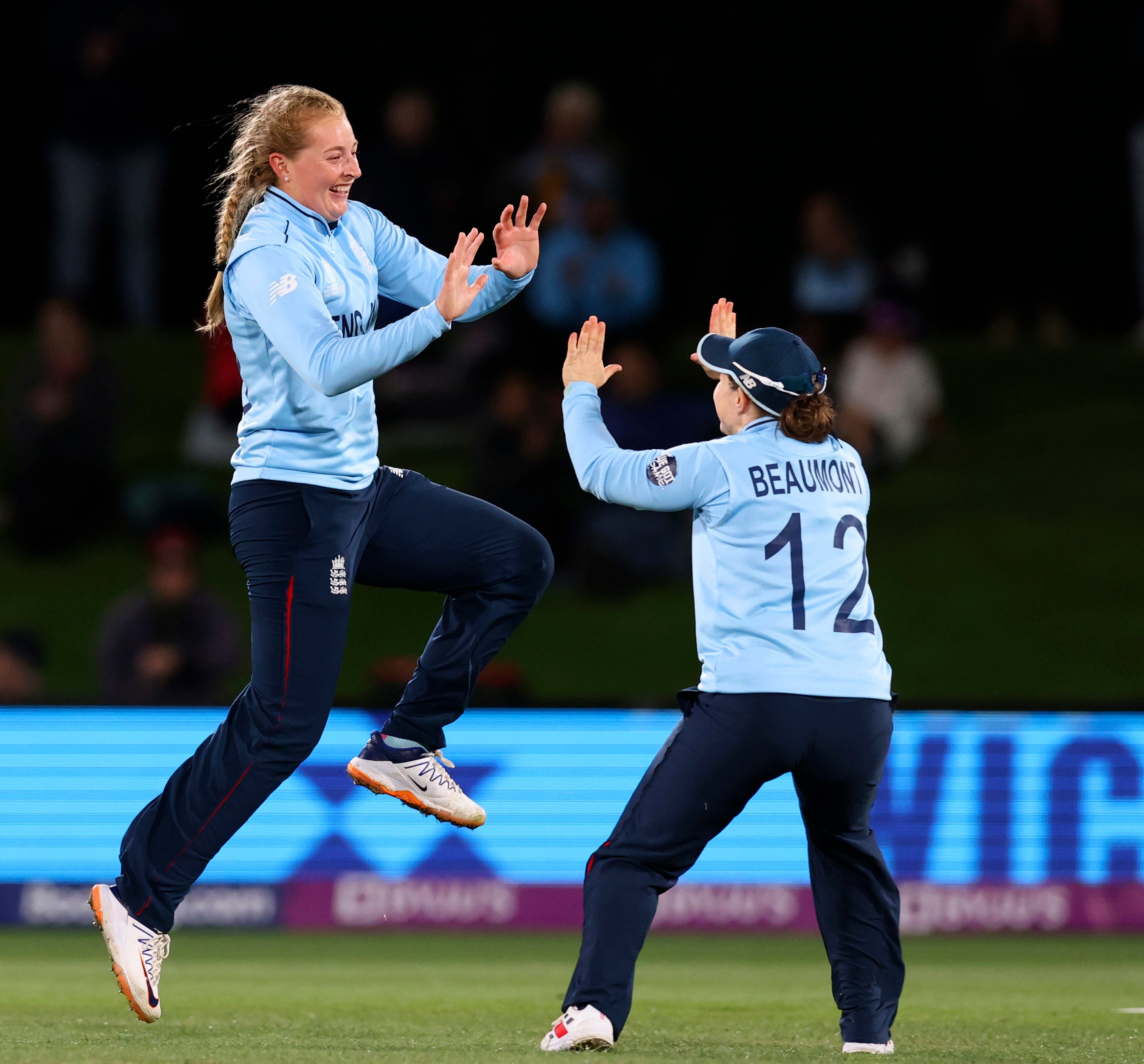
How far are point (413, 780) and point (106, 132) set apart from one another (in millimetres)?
8830

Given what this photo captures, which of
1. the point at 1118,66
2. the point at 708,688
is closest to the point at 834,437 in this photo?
the point at 708,688

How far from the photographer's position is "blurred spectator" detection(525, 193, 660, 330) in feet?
41.2

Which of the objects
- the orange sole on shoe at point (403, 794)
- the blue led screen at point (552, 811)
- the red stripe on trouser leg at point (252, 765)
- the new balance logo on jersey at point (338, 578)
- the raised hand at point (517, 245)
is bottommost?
the blue led screen at point (552, 811)

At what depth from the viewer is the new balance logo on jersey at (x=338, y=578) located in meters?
5.32

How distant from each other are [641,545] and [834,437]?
6680 mm

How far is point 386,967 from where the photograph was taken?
8.29 m

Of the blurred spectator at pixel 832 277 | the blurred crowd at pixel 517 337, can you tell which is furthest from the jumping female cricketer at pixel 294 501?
the blurred spectator at pixel 832 277

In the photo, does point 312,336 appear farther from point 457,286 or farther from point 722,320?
point 722,320

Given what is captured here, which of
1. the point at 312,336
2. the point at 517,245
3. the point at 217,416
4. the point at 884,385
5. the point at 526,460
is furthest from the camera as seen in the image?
the point at 217,416

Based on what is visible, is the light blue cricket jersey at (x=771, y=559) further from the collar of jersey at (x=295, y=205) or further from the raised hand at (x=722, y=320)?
the collar of jersey at (x=295, y=205)

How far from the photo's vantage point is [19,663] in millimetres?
10680

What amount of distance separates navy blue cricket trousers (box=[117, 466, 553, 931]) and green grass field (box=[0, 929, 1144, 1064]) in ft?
1.96

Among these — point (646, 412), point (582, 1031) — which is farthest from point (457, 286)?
point (646, 412)

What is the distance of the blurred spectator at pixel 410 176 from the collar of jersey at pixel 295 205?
24.1 feet
